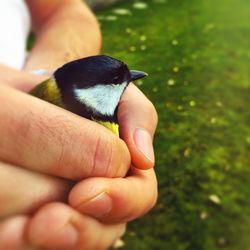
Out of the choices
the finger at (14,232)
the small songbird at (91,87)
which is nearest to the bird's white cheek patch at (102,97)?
the small songbird at (91,87)

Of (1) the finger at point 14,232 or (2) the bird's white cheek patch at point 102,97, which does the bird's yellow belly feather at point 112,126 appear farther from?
(1) the finger at point 14,232

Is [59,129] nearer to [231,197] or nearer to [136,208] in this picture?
[136,208]

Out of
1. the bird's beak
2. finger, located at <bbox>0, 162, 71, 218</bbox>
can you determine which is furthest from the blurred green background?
finger, located at <bbox>0, 162, 71, 218</bbox>

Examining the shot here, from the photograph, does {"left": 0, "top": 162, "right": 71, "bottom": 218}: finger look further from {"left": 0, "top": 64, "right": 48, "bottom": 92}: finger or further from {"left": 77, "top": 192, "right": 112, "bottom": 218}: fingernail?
{"left": 0, "top": 64, "right": 48, "bottom": 92}: finger

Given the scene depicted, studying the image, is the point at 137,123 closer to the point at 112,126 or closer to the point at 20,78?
the point at 112,126

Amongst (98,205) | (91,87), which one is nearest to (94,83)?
(91,87)

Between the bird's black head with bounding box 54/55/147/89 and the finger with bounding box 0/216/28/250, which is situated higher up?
the bird's black head with bounding box 54/55/147/89

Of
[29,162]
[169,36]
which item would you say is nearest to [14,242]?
[29,162]
